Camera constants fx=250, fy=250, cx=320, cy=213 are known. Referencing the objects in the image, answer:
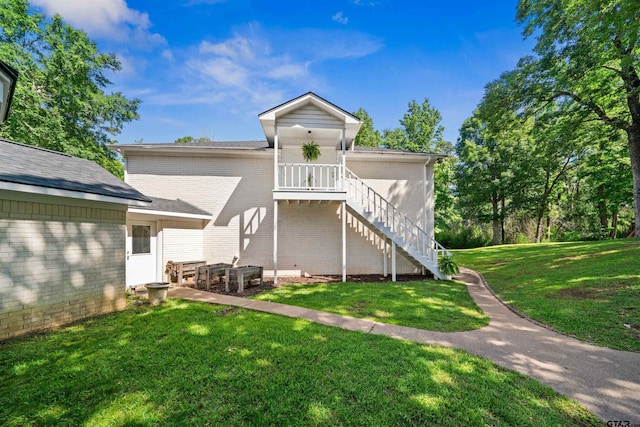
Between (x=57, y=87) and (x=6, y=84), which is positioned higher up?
(x=57, y=87)

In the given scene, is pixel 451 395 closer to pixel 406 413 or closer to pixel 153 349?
pixel 406 413

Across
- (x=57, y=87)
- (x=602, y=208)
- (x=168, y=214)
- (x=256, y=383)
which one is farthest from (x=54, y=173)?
(x=602, y=208)

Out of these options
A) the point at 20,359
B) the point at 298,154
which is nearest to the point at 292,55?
the point at 298,154

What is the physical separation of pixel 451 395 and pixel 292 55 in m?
15.1

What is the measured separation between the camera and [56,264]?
4.89 meters

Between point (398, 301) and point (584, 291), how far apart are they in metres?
4.92

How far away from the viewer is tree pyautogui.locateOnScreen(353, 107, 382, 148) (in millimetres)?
28562

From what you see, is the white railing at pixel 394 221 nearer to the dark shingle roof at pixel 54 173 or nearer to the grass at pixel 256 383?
the grass at pixel 256 383

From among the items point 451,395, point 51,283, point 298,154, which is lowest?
point 451,395

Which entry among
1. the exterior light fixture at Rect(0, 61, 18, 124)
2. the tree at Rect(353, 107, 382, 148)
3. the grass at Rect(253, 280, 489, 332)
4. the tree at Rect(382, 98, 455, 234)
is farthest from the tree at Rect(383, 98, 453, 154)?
the exterior light fixture at Rect(0, 61, 18, 124)

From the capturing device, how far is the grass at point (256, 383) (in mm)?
2592

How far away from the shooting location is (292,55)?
43.6 ft

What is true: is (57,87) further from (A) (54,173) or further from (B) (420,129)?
(B) (420,129)

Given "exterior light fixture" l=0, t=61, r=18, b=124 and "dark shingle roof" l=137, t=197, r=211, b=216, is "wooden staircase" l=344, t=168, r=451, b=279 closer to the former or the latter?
"dark shingle roof" l=137, t=197, r=211, b=216
